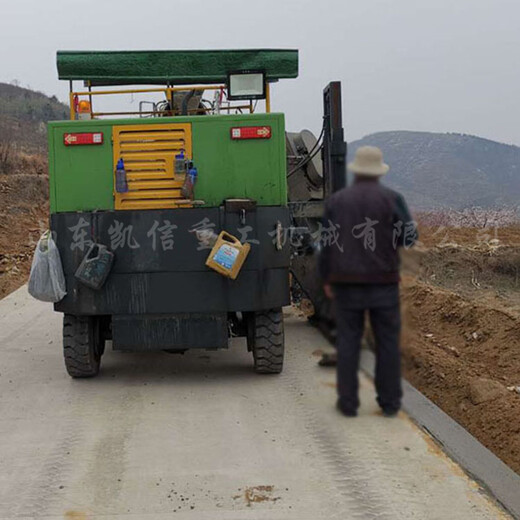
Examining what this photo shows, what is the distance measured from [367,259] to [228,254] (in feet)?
2.94

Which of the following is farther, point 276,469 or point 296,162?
point 276,469

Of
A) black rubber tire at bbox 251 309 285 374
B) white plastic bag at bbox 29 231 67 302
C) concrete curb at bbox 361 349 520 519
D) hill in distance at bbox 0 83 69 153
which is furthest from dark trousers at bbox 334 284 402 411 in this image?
hill in distance at bbox 0 83 69 153

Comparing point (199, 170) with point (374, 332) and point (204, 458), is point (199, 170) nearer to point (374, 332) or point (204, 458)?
point (374, 332)

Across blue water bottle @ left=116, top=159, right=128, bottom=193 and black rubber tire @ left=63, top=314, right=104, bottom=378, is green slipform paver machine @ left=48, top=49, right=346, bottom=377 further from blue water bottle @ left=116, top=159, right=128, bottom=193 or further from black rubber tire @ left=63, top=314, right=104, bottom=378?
black rubber tire @ left=63, top=314, right=104, bottom=378

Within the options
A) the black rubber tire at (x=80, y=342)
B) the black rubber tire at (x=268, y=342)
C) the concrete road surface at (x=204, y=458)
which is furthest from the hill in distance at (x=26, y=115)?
the black rubber tire at (x=268, y=342)

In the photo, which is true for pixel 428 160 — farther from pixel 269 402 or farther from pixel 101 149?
pixel 269 402

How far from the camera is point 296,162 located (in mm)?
3082

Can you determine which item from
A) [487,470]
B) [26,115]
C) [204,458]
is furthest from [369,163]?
[26,115]

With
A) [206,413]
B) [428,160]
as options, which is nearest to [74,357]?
[206,413]

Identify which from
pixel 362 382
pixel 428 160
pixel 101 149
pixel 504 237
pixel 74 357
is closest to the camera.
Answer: pixel 362 382

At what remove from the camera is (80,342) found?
12.5m

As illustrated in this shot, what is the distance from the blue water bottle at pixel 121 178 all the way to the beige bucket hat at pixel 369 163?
1.04m

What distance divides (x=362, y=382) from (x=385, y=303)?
7.7 inches

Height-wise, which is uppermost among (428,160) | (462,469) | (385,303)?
(428,160)
